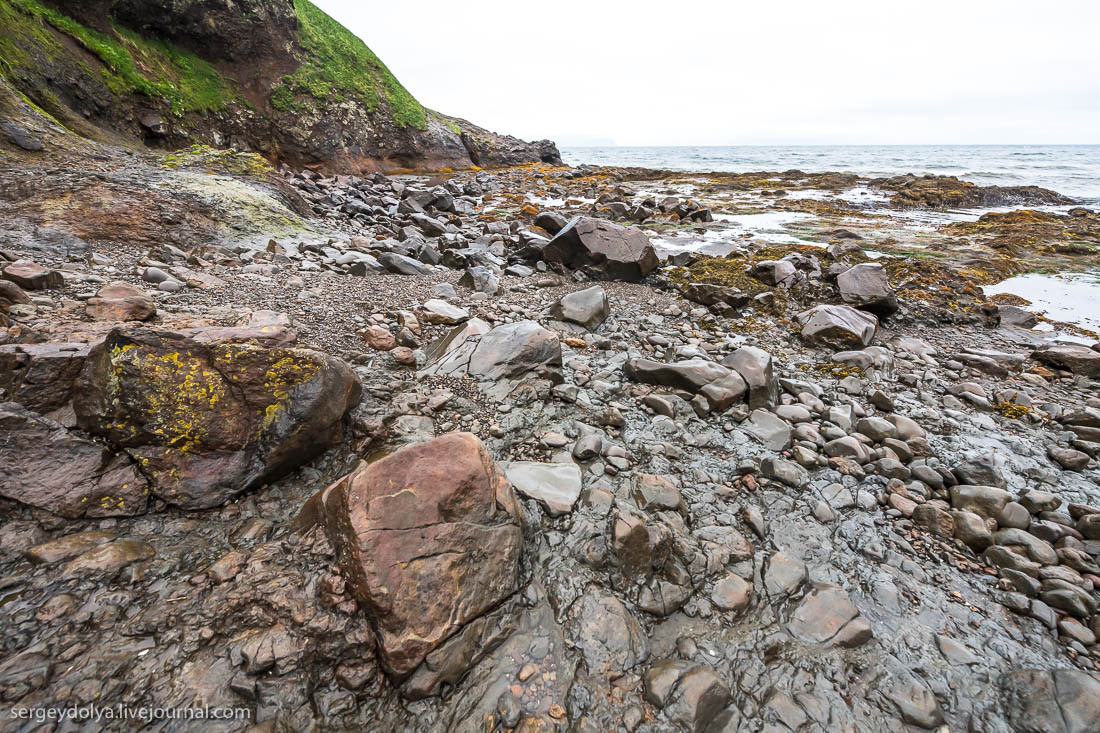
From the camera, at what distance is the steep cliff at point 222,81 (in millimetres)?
10422

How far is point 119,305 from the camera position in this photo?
11.8ft

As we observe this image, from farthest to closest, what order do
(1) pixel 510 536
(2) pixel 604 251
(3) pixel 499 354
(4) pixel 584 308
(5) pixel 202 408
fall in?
(2) pixel 604 251
(4) pixel 584 308
(3) pixel 499 354
(5) pixel 202 408
(1) pixel 510 536

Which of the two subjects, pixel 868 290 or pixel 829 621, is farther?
pixel 868 290

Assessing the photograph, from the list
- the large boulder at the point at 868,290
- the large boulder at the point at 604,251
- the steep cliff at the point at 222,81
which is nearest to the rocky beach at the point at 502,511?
the large boulder at the point at 868,290

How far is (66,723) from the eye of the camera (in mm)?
1562

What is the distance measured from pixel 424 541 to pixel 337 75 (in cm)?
2857

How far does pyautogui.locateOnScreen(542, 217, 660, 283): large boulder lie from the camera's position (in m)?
7.54

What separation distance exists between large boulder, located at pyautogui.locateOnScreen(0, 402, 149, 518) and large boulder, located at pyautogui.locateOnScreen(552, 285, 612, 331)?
4.23 meters

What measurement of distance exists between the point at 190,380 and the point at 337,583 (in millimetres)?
1480

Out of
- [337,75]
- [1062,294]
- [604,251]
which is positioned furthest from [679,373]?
[337,75]

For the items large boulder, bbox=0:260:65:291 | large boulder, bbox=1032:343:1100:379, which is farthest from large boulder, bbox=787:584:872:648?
large boulder, bbox=0:260:65:291

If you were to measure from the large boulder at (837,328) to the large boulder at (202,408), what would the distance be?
575 cm

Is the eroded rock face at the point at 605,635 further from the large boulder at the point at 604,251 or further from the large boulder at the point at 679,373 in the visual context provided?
the large boulder at the point at 604,251

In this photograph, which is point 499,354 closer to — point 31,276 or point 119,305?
point 119,305
